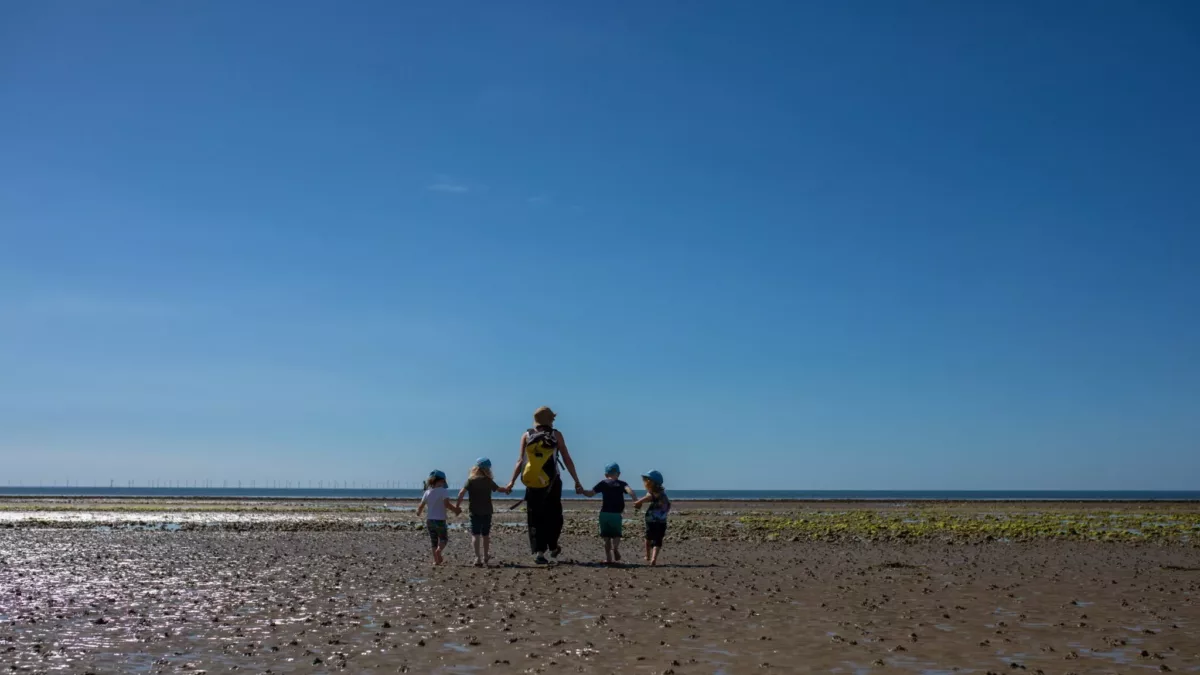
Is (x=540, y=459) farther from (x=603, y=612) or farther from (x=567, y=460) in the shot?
(x=603, y=612)

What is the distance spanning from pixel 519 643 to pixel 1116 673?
18.8 feet

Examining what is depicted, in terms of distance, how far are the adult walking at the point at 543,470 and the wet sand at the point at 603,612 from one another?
1039mm

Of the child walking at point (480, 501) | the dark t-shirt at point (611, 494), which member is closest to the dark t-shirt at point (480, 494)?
the child walking at point (480, 501)

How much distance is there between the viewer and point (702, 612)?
11883 millimetres

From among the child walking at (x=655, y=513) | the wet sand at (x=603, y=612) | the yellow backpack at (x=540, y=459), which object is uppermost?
the yellow backpack at (x=540, y=459)

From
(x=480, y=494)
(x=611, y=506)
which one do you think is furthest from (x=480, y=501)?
(x=611, y=506)

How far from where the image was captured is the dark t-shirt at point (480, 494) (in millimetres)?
18125

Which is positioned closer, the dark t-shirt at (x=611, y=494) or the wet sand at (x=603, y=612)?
the wet sand at (x=603, y=612)

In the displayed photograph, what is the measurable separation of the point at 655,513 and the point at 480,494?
3.62 meters

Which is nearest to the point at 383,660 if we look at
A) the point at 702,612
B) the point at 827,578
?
the point at 702,612

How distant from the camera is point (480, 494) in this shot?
727 inches

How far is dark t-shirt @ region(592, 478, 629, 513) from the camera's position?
738 inches

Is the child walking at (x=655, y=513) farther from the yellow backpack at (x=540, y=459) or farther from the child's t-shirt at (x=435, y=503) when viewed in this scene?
the child's t-shirt at (x=435, y=503)

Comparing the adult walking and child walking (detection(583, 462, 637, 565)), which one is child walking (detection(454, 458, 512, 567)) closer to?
the adult walking
